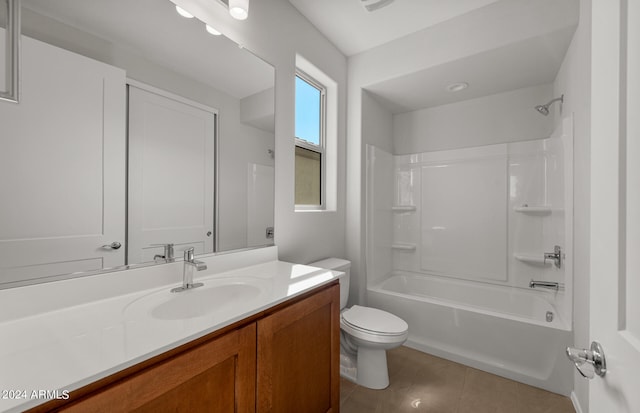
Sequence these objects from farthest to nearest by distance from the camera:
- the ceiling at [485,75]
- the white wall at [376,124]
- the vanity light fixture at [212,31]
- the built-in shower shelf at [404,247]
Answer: the built-in shower shelf at [404,247]
the white wall at [376,124]
the ceiling at [485,75]
the vanity light fixture at [212,31]

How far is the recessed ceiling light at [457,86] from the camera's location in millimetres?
2404

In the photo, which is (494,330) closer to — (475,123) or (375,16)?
(475,123)

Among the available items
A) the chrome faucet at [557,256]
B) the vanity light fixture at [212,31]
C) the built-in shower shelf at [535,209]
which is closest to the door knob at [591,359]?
the vanity light fixture at [212,31]

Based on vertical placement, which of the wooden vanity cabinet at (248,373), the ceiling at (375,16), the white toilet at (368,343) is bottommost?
the white toilet at (368,343)

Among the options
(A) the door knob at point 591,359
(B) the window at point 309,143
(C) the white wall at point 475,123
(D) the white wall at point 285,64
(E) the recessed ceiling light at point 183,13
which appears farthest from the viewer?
(C) the white wall at point 475,123

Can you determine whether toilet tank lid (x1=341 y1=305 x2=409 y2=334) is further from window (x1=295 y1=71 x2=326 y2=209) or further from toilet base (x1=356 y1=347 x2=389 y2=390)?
window (x1=295 y1=71 x2=326 y2=209)

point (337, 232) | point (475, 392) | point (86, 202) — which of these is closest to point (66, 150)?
point (86, 202)

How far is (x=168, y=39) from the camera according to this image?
49.8 inches

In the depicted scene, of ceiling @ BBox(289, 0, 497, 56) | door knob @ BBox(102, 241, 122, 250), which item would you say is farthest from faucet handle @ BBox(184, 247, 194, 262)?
ceiling @ BBox(289, 0, 497, 56)

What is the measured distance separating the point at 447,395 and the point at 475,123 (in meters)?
2.42

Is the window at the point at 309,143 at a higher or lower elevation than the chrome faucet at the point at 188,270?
higher

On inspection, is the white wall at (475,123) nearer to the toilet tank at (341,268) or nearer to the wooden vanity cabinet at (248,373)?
the toilet tank at (341,268)

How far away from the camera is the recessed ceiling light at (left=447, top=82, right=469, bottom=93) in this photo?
2.40 meters

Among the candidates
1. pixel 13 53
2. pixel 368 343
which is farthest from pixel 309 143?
pixel 13 53
